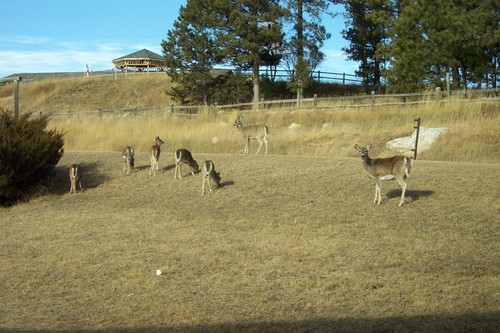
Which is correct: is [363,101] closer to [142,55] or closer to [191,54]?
[191,54]

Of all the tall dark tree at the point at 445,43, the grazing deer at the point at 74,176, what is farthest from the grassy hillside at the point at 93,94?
the grazing deer at the point at 74,176

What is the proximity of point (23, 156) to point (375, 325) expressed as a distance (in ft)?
47.6

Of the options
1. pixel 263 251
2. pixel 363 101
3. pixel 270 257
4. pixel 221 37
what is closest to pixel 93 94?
pixel 221 37

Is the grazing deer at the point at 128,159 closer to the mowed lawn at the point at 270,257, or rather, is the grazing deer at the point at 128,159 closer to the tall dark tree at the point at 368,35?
the mowed lawn at the point at 270,257

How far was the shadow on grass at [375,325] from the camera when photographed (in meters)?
6.72

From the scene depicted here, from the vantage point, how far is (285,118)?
1219 inches

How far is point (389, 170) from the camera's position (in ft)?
42.2

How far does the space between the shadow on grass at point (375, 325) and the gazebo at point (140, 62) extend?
64.2m

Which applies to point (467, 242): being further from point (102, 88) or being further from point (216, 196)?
point (102, 88)

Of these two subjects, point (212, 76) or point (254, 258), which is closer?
point (254, 258)

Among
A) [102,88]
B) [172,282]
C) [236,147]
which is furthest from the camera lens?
[102,88]

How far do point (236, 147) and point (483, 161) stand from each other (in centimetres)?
995

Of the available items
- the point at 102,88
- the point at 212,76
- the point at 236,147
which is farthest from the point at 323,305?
the point at 102,88

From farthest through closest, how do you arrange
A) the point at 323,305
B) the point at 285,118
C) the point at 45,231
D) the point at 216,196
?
1. the point at 285,118
2. the point at 216,196
3. the point at 45,231
4. the point at 323,305
